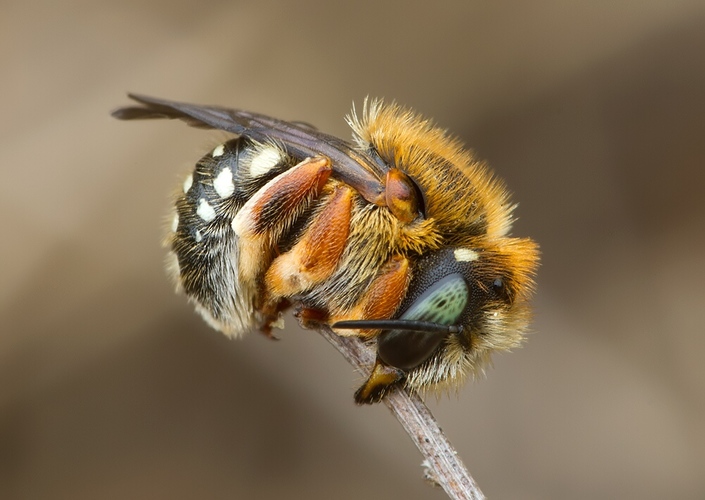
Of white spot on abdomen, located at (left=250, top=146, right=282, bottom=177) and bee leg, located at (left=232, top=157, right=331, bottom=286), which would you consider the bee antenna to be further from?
white spot on abdomen, located at (left=250, top=146, right=282, bottom=177)

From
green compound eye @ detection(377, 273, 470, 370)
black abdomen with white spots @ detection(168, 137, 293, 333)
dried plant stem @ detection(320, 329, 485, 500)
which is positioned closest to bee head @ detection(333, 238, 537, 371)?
green compound eye @ detection(377, 273, 470, 370)

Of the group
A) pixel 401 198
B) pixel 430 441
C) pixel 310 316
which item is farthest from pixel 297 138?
pixel 430 441

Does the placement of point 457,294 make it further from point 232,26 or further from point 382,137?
point 232,26

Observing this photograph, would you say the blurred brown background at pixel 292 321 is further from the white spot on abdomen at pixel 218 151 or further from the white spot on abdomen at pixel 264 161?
the white spot on abdomen at pixel 264 161

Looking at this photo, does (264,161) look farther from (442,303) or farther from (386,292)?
(442,303)

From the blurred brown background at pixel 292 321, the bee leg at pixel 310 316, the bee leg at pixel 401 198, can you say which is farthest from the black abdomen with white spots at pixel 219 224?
the blurred brown background at pixel 292 321
